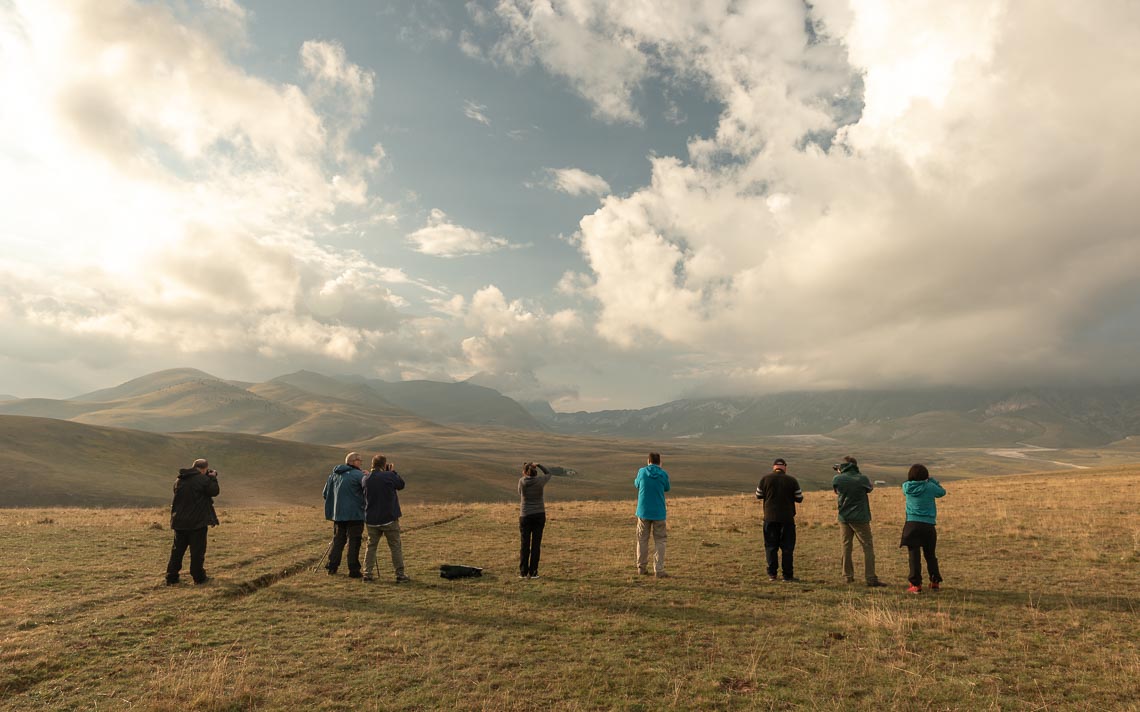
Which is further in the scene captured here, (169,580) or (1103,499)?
(1103,499)

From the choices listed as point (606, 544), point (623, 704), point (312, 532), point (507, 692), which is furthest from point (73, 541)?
point (623, 704)

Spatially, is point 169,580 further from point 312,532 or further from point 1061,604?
point 1061,604

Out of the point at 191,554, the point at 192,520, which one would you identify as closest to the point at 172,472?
the point at 192,520

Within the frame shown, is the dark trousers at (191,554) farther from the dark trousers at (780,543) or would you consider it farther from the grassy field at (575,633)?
the dark trousers at (780,543)

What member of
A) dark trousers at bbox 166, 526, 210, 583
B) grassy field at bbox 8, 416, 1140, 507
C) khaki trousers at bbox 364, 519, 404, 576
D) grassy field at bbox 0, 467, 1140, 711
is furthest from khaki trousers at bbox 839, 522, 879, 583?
grassy field at bbox 8, 416, 1140, 507

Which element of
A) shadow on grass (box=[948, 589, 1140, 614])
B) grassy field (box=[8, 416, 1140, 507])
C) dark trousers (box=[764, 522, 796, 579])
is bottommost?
grassy field (box=[8, 416, 1140, 507])

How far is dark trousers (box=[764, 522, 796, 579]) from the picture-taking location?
13555 mm

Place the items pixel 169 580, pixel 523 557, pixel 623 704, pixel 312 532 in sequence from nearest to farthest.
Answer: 1. pixel 623 704
2. pixel 169 580
3. pixel 523 557
4. pixel 312 532

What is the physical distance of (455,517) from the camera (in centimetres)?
2911

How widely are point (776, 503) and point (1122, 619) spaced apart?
20.8 feet

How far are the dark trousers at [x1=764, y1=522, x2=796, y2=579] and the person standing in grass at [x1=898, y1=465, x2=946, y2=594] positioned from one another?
8.09 ft

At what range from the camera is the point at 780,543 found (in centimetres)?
1378

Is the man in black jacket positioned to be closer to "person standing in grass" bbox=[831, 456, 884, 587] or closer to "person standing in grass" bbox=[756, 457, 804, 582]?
"person standing in grass" bbox=[756, 457, 804, 582]

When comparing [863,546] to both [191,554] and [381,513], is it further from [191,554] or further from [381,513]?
[191,554]
